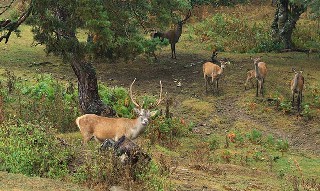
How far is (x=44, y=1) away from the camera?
35.7ft

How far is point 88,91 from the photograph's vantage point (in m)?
13.8

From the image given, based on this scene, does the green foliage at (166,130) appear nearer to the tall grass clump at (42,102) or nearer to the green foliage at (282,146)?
the tall grass clump at (42,102)

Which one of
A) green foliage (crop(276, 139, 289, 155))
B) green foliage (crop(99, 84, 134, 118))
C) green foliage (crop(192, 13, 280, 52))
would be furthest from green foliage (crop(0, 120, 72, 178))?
green foliage (crop(192, 13, 280, 52))

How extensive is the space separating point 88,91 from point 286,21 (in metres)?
11.8

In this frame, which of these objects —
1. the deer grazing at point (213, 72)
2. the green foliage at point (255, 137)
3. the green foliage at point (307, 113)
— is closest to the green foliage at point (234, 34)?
the deer grazing at point (213, 72)

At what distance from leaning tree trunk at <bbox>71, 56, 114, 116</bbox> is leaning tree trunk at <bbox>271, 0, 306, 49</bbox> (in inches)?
445

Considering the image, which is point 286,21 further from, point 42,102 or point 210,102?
point 42,102

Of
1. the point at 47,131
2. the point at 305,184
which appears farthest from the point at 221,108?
the point at 47,131

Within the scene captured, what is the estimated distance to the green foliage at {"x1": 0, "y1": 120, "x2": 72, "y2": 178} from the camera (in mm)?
8453

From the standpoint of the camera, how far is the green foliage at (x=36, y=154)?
333 inches

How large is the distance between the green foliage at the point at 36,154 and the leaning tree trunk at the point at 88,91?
4348mm

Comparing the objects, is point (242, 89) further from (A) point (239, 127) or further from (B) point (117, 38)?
(B) point (117, 38)

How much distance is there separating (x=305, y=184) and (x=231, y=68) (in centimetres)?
1005

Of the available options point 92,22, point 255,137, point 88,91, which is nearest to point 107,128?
point 92,22
